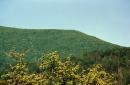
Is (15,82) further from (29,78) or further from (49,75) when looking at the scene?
(49,75)

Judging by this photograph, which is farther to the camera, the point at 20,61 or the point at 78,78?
the point at 78,78

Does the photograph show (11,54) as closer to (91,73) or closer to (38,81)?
(38,81)

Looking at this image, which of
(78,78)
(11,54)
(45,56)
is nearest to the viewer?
(11,54)

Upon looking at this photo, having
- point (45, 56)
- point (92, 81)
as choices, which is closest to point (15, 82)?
point (45, 56)

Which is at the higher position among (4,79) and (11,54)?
(11,54)

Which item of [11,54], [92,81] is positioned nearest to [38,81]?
[11,54]

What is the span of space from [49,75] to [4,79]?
616cm

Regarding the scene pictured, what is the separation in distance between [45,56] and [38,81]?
3493 mm

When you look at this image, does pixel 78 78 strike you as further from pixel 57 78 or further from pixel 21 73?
pixel 21 73

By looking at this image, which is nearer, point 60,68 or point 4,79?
point 4,79

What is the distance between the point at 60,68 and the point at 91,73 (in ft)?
21.5

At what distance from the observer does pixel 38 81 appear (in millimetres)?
44531

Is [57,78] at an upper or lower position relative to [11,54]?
lower

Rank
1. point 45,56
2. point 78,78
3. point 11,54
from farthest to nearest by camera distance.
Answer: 1. point 78,78
2. point 45,56
3. point 11,54
